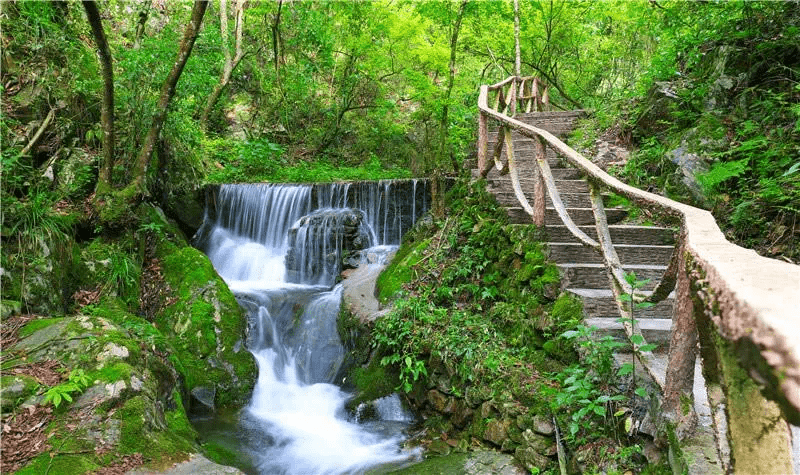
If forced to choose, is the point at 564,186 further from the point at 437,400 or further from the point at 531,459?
the point at 531,459

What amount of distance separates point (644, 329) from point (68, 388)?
4573mm

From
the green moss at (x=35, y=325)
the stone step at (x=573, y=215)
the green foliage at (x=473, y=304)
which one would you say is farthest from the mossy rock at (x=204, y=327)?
the stone step at (x=573, y=215)

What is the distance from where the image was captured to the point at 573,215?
5.25 metres

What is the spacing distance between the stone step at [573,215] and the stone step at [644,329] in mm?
1507

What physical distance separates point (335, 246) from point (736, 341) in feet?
29.6

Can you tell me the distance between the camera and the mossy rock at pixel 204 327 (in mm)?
6070

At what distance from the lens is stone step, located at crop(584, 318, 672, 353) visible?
133 inches

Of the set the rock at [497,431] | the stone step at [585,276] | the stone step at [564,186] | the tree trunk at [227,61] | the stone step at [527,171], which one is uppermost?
the tree trunk at [227,61]

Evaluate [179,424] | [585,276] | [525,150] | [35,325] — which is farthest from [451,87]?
[35,325]

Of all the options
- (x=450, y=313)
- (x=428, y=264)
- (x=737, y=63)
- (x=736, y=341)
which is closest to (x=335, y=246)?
(x=428, y=264)

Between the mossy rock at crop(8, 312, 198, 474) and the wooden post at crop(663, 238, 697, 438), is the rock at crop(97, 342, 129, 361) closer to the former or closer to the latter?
the mossy rock at crop(8, 312, 198, 474)

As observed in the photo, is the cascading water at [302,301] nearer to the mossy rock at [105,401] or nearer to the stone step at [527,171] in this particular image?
the mossy rock at [105,401]

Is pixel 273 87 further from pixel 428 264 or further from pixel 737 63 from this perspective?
pixel 737 63

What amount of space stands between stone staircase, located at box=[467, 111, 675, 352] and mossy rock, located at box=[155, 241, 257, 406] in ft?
14.1
